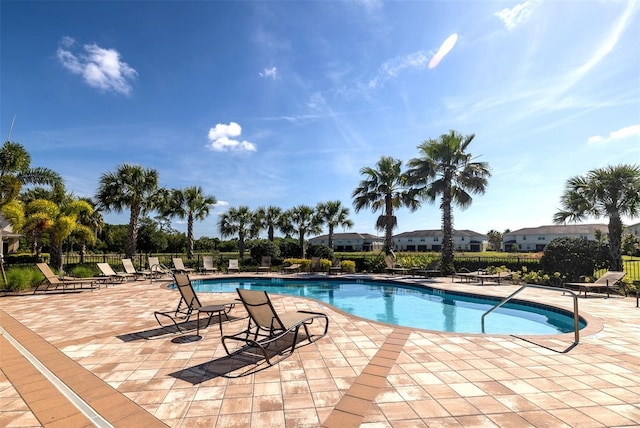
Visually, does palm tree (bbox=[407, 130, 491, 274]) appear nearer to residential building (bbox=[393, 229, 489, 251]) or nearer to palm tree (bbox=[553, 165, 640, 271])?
palm tree (bbox=[553, 165, 640, 271])

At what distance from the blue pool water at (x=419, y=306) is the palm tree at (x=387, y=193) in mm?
5264

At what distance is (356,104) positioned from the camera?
13.4m

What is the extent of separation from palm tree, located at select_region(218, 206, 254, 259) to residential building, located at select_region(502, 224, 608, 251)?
5602 cm

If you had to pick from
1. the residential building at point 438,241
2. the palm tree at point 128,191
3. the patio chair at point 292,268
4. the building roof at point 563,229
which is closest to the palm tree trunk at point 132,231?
the palm tree at point 128,191

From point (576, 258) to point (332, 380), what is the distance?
14.5 metres

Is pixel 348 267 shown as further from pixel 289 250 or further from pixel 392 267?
pixel 289 250

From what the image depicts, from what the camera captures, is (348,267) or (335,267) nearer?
(335,267)

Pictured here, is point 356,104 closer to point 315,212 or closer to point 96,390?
point 96,390

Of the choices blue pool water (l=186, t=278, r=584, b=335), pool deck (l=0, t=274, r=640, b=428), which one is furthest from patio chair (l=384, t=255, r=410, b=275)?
pool deck (l=0, t=274, r=640, b=428)

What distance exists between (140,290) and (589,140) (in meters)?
17.0

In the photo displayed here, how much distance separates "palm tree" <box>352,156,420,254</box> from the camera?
67.6 ft

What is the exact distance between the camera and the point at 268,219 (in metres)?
32.8

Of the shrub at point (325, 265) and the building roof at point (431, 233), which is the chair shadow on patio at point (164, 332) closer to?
the shrub at point (325, 265)

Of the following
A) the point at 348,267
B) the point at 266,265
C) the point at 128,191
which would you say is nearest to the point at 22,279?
the point at 128,191
